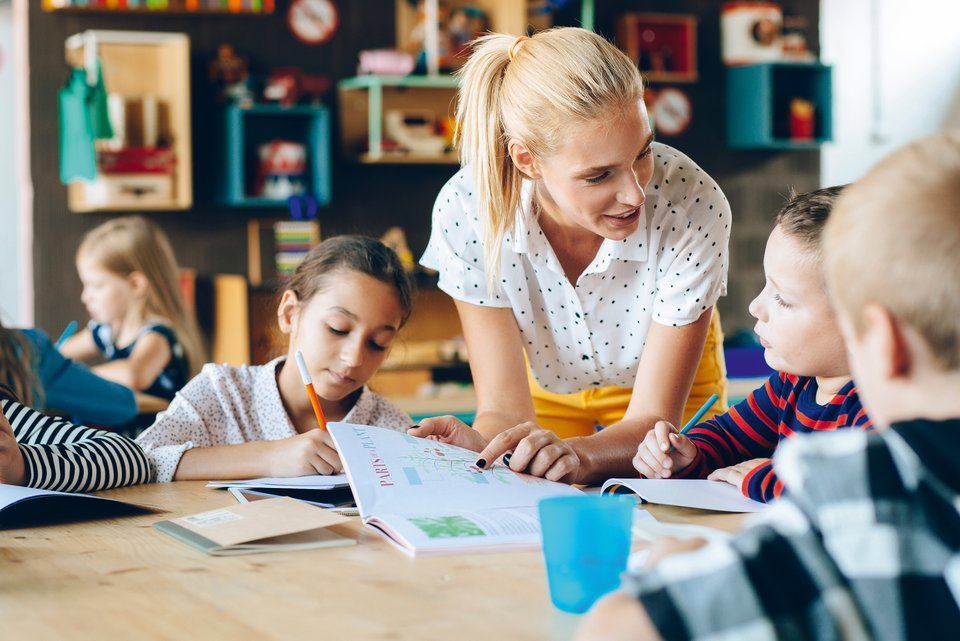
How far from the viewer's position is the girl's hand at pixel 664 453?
146cm

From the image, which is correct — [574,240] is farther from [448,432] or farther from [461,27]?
[461,27]

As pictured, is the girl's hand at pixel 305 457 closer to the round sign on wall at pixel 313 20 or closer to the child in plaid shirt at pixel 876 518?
the child in plaid shirt at pixel 876 518

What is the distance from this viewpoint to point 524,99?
5.59 ft

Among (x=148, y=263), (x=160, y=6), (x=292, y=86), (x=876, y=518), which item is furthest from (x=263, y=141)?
(x=876, y=518)

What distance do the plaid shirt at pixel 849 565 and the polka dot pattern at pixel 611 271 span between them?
1122 millimetres

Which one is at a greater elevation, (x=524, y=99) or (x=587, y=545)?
(x=524, y=99)

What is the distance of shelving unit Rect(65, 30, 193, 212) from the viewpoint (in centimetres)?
456

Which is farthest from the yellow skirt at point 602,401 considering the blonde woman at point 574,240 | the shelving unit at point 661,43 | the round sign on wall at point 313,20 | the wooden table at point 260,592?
the shelving unit at point 661,43

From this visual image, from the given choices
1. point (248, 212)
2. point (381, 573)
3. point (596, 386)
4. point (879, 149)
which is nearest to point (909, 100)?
point (879, 149)

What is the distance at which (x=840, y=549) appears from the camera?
0.62m

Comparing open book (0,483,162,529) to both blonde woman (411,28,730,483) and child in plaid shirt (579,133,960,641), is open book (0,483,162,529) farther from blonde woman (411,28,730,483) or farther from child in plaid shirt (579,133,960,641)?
child in plaid shirt (579,133,960,641)

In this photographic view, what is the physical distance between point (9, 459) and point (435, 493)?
50 centimetres

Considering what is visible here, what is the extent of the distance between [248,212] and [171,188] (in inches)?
14.8

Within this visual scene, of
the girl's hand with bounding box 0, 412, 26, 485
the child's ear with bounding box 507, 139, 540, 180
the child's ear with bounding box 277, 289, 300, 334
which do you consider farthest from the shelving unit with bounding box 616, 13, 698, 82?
the girl's hand with bounding box 0, 412, 26, 485
